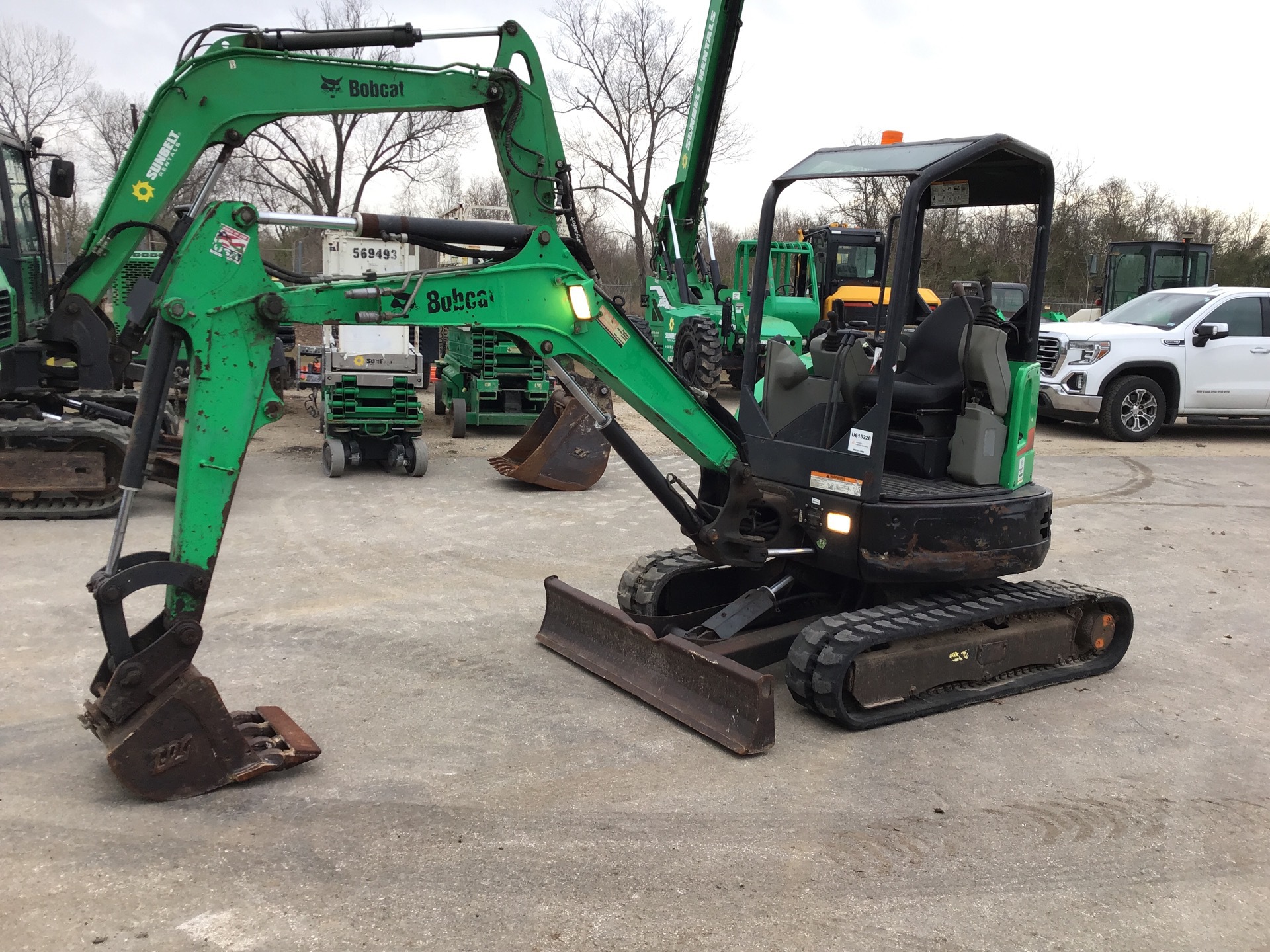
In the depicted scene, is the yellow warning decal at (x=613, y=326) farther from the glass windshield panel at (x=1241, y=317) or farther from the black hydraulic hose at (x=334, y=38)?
the glass windshield panel at (x=1241, y=317)

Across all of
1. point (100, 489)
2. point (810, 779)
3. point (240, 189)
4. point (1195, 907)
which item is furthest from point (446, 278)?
point (240, 189)

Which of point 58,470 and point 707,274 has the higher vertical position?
point 707,274

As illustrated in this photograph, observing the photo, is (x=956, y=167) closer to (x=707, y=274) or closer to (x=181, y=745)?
(x=181, y=745)

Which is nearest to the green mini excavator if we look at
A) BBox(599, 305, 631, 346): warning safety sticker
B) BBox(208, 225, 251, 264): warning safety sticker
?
BBox(599, 305, 631, 346): warning safety sticker

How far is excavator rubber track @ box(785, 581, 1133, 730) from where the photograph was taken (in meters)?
5.11

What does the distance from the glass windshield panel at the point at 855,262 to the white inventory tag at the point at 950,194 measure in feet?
40.4

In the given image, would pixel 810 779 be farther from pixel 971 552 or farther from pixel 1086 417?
pixel 1086 417

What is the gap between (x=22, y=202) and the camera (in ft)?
34.3

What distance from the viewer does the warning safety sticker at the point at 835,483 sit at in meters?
5.31

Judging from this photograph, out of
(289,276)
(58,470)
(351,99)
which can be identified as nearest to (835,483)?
(289,276)

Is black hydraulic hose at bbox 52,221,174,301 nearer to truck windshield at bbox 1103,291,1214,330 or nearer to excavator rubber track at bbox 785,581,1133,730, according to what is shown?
excavator rubber track at bbox 785,581,1133,730

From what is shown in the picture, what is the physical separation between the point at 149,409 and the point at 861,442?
10.2ft

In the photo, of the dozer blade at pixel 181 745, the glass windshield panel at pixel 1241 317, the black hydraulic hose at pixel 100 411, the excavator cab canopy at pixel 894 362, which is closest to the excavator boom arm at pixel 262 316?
the dozer blade at pixel 181 745

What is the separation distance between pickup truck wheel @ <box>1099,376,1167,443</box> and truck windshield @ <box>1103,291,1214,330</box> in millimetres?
893
